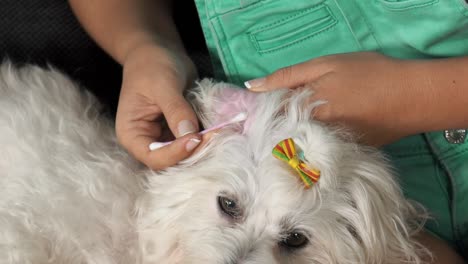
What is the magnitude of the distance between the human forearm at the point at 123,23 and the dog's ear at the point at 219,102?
0.78ft

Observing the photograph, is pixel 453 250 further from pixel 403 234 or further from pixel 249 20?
pixel 249 20

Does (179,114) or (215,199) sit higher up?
(179,114)

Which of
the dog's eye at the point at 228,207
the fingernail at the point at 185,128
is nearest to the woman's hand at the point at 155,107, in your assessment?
the fingernail at the point at 185,128

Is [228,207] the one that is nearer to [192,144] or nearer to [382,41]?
[192,144]

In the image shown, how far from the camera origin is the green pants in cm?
118

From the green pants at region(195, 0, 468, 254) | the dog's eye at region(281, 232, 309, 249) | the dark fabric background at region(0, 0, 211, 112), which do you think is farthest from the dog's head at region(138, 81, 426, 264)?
the dark fabric background at region(0, 0, 211, 112)

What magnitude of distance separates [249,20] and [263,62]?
0.37ft

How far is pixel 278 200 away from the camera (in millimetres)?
917

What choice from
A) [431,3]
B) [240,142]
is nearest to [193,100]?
[240,142]

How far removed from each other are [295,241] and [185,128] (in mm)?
292

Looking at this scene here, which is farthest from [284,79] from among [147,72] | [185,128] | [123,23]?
[123,23]

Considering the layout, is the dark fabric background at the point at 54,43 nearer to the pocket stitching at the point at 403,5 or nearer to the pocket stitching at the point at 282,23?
the pocket stitching at the point at 282,23

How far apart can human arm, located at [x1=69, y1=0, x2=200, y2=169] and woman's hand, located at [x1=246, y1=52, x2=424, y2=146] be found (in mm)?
169

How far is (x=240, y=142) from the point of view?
0.97 meters
